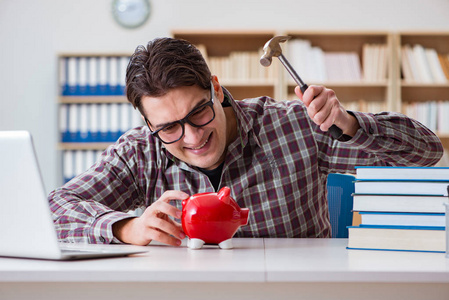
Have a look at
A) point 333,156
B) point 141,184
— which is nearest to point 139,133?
point 141,184

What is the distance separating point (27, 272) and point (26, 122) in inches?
144

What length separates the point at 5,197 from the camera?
32.6 inches

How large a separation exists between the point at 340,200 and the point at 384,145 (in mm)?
284

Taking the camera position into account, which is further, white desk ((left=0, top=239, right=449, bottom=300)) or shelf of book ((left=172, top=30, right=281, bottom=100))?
shelf of book ((left=172, top=30, right=281, bottom=100))

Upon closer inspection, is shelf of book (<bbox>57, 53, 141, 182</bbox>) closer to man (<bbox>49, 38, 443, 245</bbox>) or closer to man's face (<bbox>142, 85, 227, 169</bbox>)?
man (<bbox>49, 38, 443, 245</bbox>)

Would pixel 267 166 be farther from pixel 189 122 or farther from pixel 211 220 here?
pixel 211 220

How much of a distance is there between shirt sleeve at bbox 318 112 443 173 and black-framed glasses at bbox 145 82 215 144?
12.9 inches

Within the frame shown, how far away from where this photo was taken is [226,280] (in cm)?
73

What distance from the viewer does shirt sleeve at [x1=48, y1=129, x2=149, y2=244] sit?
3.88ft
